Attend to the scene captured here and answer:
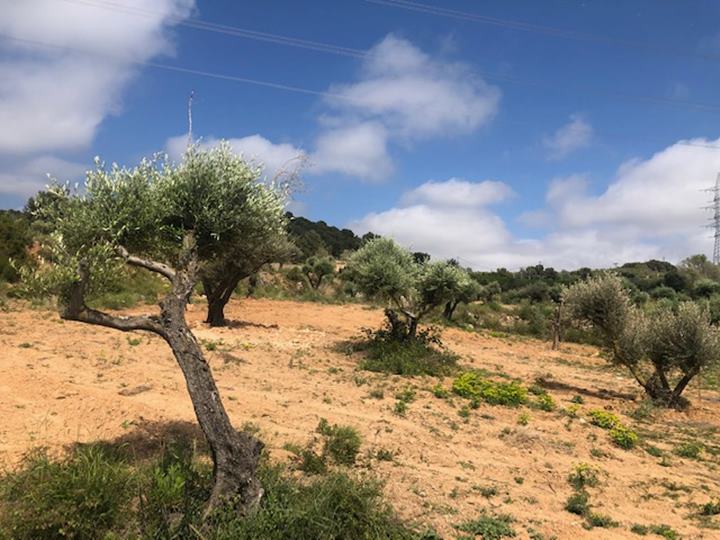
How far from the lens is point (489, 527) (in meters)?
5.84

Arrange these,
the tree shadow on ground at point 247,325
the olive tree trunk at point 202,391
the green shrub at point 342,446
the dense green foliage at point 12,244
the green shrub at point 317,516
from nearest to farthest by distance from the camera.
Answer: the green shrub at point 317,516 → the olive tree trunk at point 202,391 → the green shrub at point 342,446 → the tree shadow on ground at point 247,325 → the dense green foliage at point 12,244

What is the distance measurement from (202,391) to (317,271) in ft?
112

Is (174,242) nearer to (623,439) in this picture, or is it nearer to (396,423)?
Result: (396,423)

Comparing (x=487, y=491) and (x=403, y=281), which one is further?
(x=403, y=281)

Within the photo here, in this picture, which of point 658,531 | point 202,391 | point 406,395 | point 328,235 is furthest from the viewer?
point 328,235

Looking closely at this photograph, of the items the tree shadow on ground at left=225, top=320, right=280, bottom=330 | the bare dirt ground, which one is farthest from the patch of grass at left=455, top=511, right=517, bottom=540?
the tree shadow on ground at left=225, top=320, right=280, bottom=330

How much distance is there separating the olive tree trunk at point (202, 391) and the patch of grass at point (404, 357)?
8.85 metres

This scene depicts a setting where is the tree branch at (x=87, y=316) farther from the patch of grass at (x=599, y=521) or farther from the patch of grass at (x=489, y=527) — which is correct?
the patch of grass at (x=599, y=521)

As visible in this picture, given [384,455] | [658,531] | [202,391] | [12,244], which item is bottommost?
[658,531]

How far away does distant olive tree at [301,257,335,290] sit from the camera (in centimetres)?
3934

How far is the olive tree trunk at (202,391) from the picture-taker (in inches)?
205

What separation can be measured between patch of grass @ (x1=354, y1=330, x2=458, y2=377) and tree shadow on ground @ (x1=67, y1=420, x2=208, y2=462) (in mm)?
7109

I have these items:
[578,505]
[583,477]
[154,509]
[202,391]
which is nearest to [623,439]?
[583,477]

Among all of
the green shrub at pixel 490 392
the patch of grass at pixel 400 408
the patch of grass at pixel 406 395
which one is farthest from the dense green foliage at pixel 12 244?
the green shrub at pixel 490 392
